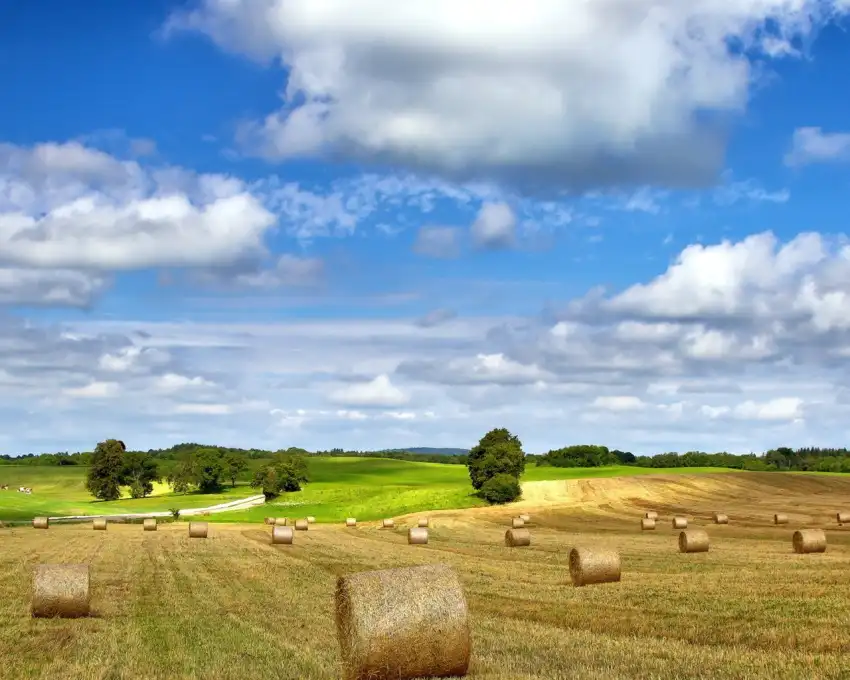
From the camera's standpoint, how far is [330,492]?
107812 millimetres

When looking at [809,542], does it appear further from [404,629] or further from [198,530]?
[198,530]

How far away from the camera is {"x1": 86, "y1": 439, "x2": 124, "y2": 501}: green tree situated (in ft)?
452

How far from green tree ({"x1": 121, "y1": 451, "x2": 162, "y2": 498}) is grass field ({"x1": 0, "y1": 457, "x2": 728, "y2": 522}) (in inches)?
98.0

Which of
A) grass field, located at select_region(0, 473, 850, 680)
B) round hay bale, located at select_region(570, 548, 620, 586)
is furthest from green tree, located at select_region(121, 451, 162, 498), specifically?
round hay bale, located at select_region(570, 548, 620, 586)

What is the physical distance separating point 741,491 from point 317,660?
245ft

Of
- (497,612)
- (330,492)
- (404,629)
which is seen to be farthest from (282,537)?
(330,492)

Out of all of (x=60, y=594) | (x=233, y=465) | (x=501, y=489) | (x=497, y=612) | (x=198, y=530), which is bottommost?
(x=198, y=530)

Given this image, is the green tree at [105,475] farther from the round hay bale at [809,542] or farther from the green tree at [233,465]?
the round hay bale at [809,542]

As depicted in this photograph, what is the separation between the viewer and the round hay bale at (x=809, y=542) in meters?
29.4

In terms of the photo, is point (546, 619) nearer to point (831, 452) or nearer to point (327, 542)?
point (327, 542)

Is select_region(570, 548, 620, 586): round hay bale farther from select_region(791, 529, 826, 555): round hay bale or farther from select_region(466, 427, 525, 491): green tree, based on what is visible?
select_region(466, 427, 525, 491): green tree

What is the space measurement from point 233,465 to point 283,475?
36.5 meters

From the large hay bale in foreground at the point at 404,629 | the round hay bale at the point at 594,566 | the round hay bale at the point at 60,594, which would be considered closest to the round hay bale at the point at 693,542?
the round hay bale at the point at 594,566

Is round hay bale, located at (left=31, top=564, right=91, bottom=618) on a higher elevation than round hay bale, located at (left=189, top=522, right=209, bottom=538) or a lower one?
higher
